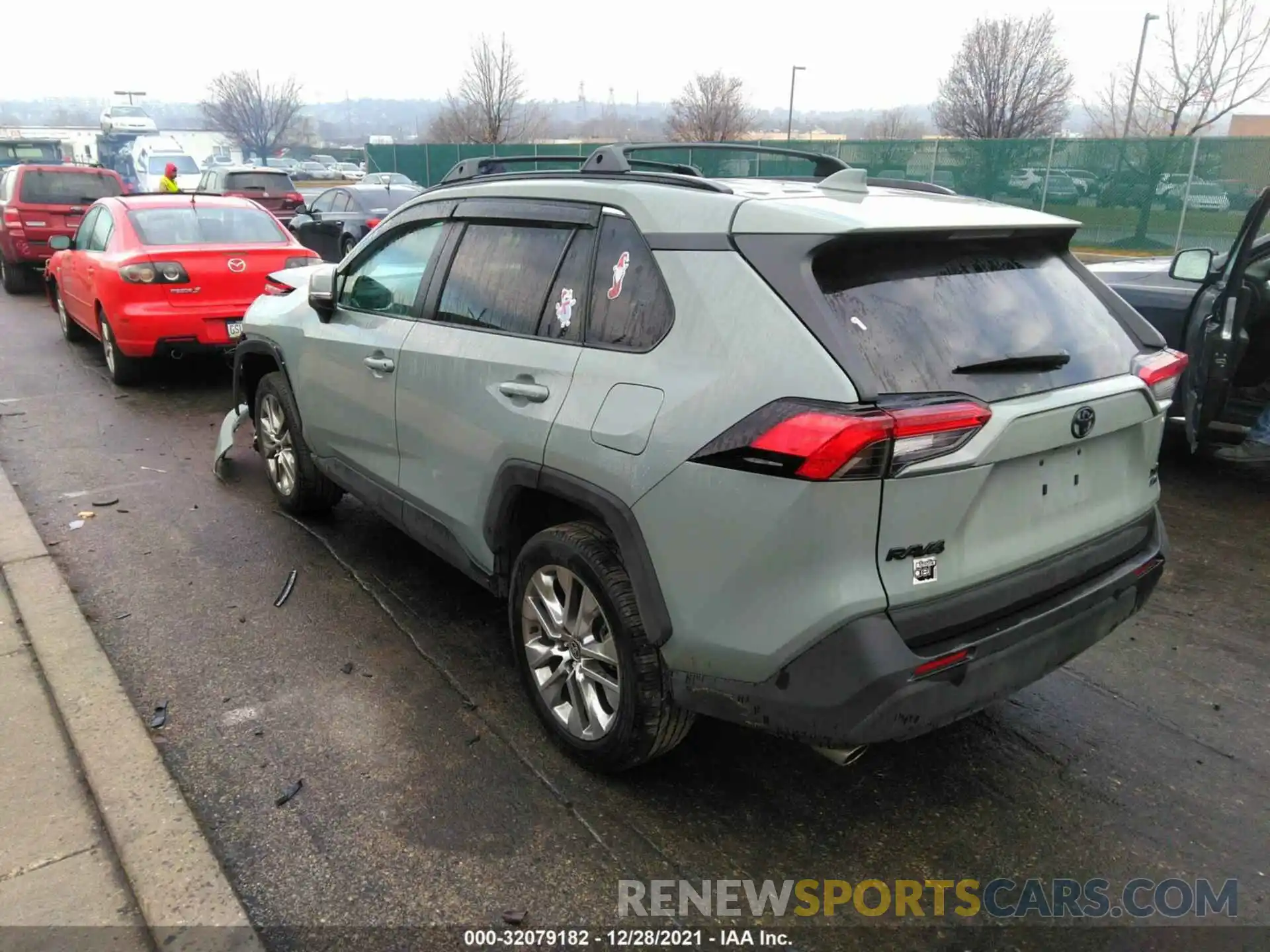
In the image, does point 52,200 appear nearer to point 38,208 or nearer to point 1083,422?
point 38,208

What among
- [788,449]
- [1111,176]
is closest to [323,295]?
[788,449]

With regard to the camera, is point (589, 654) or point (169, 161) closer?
point (589, 654)

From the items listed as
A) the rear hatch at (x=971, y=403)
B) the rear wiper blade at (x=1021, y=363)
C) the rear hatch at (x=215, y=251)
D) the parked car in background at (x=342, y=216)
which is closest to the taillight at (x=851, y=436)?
the rear hatch at (x=971, y=403)

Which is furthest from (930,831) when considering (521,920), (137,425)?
(137,425)

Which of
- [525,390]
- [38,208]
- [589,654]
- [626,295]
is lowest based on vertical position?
[589,654]

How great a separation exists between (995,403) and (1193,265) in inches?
171

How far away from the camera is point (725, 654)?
252 cm

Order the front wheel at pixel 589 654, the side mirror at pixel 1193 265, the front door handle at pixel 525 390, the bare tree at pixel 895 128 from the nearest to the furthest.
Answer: the front wheel at pixel 589 654 → the front door handle at pixel 525 390 → the side mirror at pixel 1193 265 → the bare tree at pixel 895 128

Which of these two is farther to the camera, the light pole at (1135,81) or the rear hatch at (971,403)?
the light pole at (1135,81)

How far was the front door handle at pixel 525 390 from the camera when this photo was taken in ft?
10.0

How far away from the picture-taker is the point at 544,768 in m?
3.13

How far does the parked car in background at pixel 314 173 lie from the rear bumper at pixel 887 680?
2075 inches

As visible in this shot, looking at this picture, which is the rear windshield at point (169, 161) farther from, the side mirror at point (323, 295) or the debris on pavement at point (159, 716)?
the debris on pavement at point (159, 716)

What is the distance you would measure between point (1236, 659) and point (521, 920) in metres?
3.16
